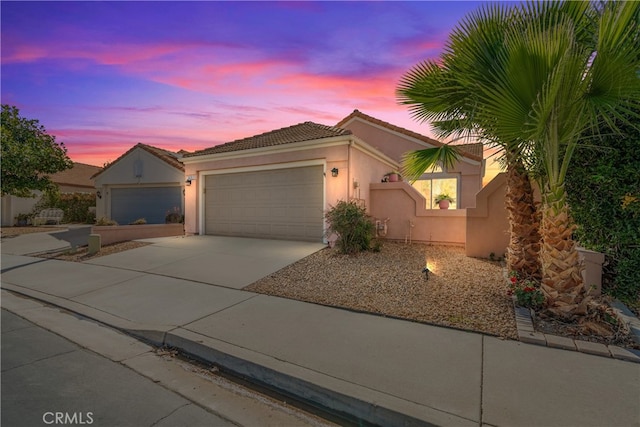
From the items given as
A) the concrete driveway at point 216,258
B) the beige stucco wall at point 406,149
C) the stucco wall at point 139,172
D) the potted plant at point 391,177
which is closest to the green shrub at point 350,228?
the concrete driveway at point 216,258

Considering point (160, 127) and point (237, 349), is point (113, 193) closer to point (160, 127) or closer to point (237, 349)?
point (160, 127)

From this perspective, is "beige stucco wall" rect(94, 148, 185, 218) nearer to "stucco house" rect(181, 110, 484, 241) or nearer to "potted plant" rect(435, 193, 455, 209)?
"stucco house" rect(181, 110, 484, 241)

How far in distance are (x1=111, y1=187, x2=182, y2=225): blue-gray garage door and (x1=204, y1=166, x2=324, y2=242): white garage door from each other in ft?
18.8

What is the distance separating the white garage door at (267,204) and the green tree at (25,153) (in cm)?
1000

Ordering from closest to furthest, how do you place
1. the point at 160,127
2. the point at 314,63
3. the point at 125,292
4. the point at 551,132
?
the point at 551,132, the point at 125,292, the point at 314,63, the point at 160,127

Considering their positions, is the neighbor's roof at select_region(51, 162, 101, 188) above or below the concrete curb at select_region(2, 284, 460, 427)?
above

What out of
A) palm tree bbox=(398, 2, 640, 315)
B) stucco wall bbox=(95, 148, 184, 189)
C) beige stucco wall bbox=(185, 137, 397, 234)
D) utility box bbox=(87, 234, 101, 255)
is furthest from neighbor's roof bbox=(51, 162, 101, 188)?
palm tree bbox=(398, 2, 640, 315)

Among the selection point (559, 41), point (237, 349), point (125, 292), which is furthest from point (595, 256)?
point (125, 292)

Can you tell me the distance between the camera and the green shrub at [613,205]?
17.4ft

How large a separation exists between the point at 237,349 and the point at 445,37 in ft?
19.0

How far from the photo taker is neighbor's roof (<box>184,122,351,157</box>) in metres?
11.1

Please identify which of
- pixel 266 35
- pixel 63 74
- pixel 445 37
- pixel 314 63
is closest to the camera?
pixel 445 37

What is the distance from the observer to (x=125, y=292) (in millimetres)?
6539

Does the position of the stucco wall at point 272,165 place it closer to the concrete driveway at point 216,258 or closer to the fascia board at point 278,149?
the fascia board at point 278,149
